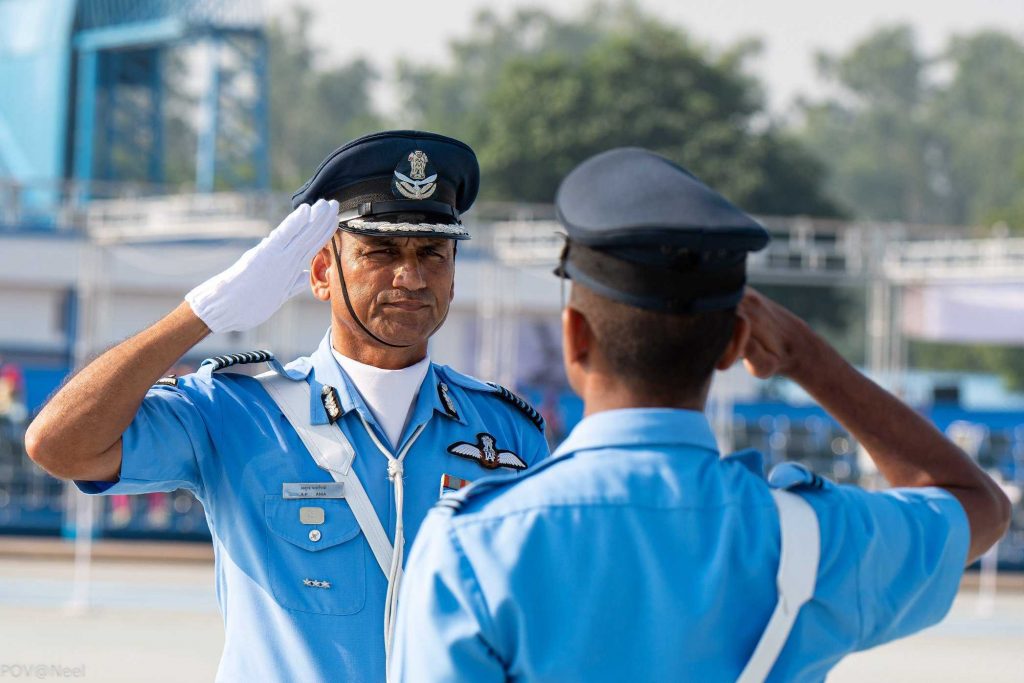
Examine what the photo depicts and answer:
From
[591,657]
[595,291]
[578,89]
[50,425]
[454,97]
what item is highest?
[454,97]

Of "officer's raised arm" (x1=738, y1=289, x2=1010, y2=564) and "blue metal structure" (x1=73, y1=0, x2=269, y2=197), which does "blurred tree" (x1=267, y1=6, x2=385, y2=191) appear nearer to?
"blue metal structure" (x1=73, y1=0, x2=269, y2=197)

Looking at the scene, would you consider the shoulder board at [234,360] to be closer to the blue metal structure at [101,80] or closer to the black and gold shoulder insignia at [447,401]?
the black and gold shoulder insignia at [447,401]

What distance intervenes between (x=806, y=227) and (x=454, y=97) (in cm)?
7388

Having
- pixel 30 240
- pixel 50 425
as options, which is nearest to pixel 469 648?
pixel 50 425

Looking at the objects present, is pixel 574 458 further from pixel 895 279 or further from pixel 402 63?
pixel 402 63

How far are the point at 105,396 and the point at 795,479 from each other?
134cm

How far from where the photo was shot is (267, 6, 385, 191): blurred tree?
9500 centimetres

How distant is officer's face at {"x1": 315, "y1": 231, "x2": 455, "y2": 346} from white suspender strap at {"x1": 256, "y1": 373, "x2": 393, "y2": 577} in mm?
226

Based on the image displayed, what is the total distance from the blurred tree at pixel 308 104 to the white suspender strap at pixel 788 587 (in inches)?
3609

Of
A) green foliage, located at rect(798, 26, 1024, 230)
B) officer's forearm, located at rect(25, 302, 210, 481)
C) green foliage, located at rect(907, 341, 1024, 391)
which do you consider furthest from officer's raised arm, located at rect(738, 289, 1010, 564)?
green foliage, located at rect(798, 26, 1024, 230)

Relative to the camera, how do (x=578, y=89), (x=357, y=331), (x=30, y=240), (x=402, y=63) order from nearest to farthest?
(x=357, y=331), (x=30, y=240), (x=578, y=89), (x=402, y=63)

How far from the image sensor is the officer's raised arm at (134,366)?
9.64ft

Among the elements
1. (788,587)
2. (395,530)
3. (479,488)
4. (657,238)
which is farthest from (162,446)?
(788,587)

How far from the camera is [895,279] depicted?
17.5m
